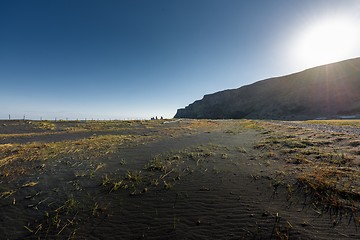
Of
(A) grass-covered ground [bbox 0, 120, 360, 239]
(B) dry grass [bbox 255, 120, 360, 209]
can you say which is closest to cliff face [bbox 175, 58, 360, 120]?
(B) dry grass [bbox 255, 120, 360, 209]

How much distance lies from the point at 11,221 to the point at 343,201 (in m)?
10.8

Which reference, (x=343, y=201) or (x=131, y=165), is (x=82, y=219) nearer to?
(x=131, y=165)

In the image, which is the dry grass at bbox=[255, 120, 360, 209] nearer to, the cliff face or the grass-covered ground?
the grass-covered ground

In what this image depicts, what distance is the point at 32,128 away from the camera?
3077cm

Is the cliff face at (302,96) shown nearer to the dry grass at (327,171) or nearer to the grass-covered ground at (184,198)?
the dry grass at (327,171)

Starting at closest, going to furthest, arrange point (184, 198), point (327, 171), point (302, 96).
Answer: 1. point (184, 198)
2. point (327, 171)
3. point (302, 96)

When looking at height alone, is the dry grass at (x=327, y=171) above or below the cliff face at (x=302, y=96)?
below

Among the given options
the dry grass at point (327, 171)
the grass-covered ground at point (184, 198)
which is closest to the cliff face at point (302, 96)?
the dry grass at point (327, 171)

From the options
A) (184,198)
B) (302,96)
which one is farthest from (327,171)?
(302,96)

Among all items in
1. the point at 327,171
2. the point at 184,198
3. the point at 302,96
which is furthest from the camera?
the point at 302,96

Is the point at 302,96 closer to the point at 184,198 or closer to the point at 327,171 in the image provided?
→ the point at 327,171

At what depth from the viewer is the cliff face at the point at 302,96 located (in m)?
79.5

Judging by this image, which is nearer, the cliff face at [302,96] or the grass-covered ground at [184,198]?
the grass-covered ground at [184,198]

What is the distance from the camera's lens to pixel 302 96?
93.1 metres
